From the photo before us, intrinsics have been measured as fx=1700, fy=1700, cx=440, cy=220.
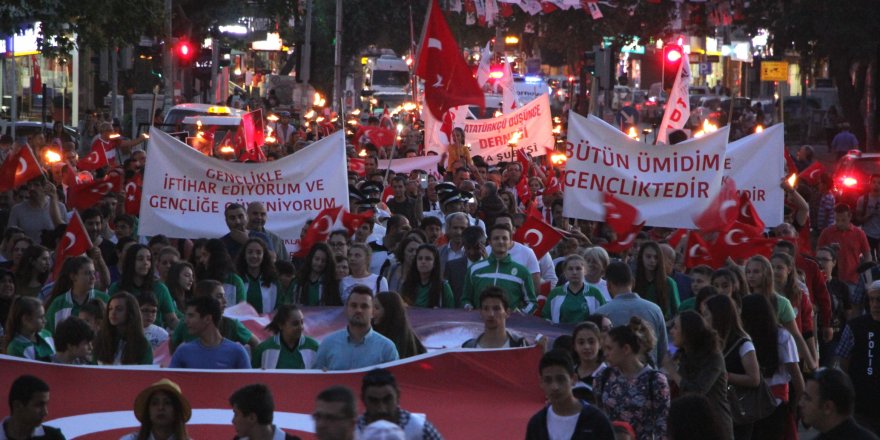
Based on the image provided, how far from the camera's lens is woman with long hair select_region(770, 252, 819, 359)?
10789 millimetres

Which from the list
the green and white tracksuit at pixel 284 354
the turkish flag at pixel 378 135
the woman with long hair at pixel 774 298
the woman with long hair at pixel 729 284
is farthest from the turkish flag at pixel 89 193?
the turkish flag at pixel 378 135

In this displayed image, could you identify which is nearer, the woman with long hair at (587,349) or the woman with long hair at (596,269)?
the woman with long hair at (587,349)

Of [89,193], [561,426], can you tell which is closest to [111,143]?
[89,193]

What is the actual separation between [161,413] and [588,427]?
5.58 feet

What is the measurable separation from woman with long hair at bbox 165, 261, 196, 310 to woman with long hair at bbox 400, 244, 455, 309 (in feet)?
4.64

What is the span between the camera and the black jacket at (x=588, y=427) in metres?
6.77

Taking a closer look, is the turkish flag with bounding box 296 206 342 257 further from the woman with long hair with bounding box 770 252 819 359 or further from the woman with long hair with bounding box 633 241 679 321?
the woman with long hair with bounding box 770 252 819 359

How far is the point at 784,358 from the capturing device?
29.9ft

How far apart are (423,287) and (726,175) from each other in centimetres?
440

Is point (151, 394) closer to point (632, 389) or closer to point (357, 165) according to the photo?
point (632, 389)

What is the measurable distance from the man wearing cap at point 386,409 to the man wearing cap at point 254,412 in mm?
365

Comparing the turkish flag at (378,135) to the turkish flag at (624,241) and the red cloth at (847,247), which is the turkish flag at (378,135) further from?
the turkish flag at (624,241)

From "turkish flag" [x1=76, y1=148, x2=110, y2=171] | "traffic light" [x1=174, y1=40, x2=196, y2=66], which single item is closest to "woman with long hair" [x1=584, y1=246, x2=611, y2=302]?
"turkish flag" [x1=76, y1=148, x2=110, y2=171]

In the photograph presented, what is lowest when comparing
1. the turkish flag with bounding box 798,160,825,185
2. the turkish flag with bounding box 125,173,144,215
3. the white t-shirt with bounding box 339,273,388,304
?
the white t-shirt with bounding box 339,273,388,304
